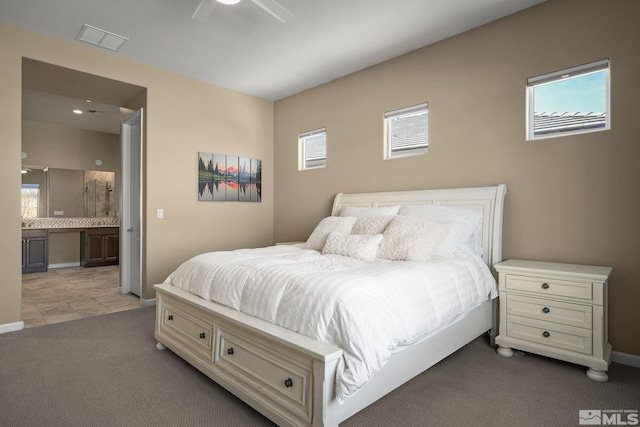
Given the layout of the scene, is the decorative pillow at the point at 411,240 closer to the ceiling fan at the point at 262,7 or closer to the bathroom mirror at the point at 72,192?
the ceiling fan at the point at 262,7

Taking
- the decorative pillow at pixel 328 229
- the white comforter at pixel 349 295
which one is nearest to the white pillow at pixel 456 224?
the white comforter at pixel 349 295

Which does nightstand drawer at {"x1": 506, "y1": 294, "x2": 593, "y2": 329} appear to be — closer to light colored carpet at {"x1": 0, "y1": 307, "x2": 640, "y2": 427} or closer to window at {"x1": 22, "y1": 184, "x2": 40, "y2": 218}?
light colored carpet at {"x1": 0, "y1": 307, "x2": 640, "y2": 427}

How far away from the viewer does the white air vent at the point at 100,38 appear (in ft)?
10.6

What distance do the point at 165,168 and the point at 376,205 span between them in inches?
101

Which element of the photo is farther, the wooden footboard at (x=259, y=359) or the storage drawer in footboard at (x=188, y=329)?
the storage drawer in footboard at (x=188, y=329)

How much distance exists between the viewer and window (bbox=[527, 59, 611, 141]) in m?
2.65

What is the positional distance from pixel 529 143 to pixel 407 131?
4.12 feet

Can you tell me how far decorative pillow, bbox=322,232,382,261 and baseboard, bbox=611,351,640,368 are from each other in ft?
6.11

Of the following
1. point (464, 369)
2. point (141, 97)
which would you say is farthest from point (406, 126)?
point (141, 97)

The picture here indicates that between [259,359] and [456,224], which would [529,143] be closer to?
[456,224]

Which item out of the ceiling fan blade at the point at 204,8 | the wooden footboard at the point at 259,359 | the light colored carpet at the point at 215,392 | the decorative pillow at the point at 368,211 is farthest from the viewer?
the decorative pillow at the point at 368,211

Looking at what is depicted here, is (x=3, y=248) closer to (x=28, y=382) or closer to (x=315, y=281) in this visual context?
(x=28, y=382)

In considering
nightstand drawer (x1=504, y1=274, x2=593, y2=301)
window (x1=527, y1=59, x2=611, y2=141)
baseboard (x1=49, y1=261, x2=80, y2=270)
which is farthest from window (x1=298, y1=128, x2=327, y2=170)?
baseboard (x1=49, y1=261, x2=80, y2=270)

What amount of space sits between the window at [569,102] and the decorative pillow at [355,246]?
162 cm
